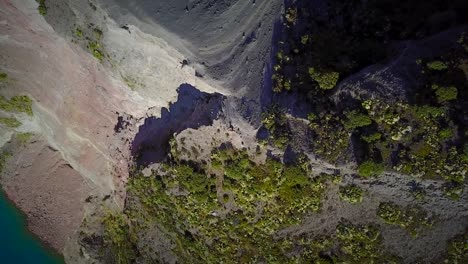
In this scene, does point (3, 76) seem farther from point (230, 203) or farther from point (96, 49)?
point (230, 203)

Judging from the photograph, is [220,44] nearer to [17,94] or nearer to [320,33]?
[320,33]

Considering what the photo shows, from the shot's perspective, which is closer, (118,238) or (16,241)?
(118,238)

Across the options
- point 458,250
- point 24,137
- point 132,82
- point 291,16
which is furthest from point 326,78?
point 24,137

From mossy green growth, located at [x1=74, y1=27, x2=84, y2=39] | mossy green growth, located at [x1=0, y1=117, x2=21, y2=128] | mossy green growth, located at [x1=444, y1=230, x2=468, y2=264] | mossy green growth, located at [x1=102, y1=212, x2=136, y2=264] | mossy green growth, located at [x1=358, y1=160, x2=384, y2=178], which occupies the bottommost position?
mossy green growth, located at [x1=102, y1=212, x2=136, y2=264]

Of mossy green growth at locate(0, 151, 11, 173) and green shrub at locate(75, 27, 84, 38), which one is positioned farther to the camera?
mossy green growth at locate(0, 151, 11, 173)

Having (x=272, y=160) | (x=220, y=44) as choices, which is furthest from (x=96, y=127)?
(x=272, y=160)

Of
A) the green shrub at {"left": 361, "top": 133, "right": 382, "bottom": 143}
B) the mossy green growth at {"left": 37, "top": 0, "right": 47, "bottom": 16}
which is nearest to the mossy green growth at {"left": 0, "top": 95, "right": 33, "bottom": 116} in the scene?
the mossy green growth at {"left": 37, "top": 0, "right": 47, "bottom": 16}

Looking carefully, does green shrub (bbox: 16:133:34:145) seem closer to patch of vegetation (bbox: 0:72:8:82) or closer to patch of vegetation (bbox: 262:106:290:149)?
patch of vegetation (bbox: 0:72:8:82)
